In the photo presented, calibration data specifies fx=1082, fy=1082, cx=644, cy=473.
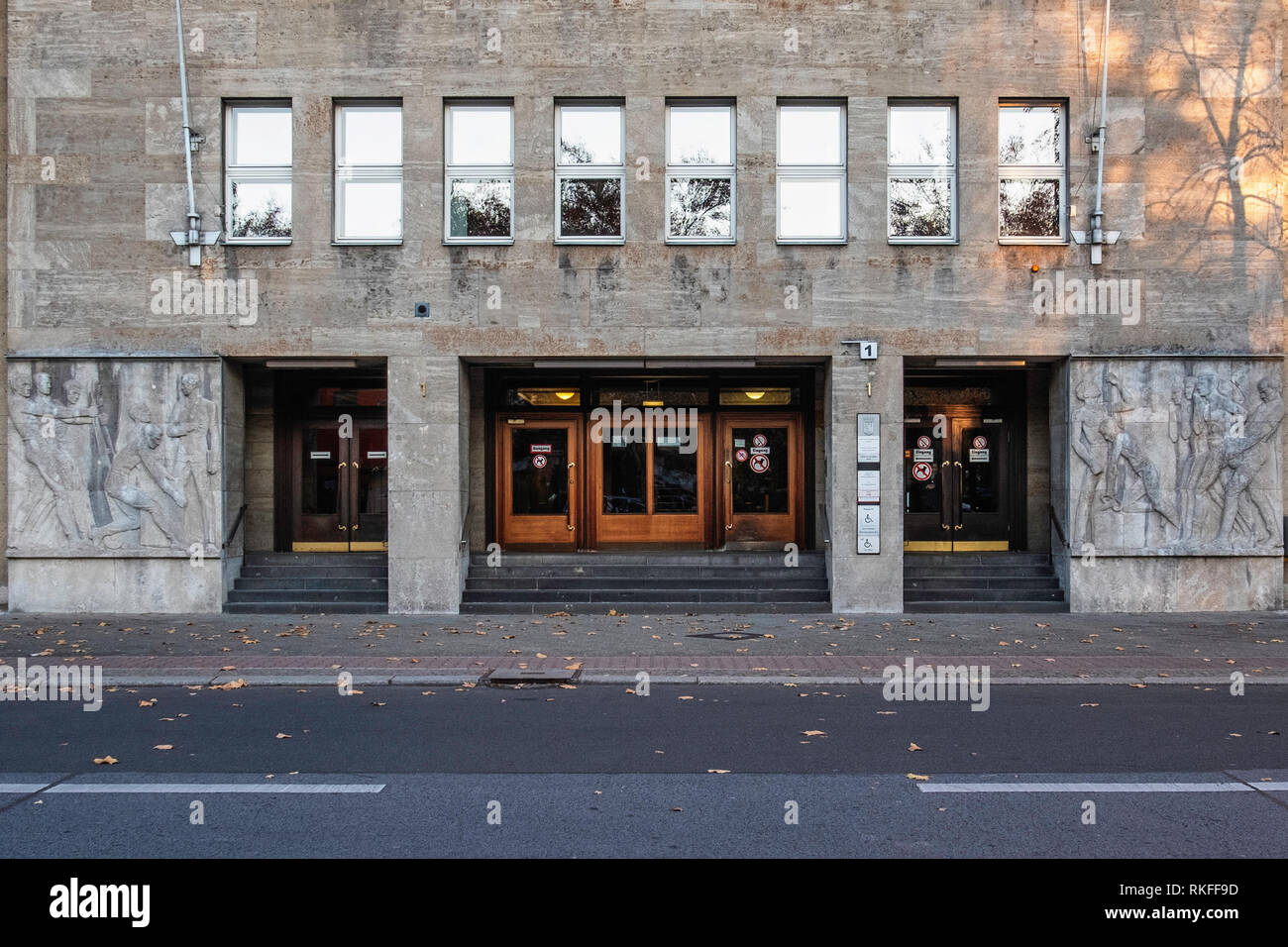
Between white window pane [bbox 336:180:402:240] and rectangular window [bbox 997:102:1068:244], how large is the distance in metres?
8.68

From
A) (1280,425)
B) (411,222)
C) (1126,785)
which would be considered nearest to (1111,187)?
(1280,425)

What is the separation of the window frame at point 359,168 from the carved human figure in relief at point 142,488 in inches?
155

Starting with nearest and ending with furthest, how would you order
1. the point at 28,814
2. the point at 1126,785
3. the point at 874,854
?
the point at 874,854 → the point at 28,814 → the point at 1126,785

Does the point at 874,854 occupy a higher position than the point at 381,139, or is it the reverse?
the point at 381,139

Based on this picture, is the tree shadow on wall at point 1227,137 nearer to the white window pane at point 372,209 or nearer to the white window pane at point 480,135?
the white window pane at point 480,135

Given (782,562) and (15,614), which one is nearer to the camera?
(15,614)

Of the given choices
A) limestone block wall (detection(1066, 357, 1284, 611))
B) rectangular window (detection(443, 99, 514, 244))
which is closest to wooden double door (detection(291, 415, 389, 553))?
rectangular window (detection(443, 99, 514, 244))

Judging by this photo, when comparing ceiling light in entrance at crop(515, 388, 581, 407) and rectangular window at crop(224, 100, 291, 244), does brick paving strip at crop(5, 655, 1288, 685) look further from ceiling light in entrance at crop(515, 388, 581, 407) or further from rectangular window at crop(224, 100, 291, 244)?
ceiling light in entrance at crop(515, 388, 581, 407)

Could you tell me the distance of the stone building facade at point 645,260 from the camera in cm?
1502

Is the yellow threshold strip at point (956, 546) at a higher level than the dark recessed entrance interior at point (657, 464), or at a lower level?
lower

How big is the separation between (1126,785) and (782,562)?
977 centimetres

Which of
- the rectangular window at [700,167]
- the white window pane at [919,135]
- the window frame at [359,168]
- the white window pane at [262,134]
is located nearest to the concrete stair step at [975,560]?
the rectangular window at [700,167]

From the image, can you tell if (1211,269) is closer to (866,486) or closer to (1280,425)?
(1280,425)

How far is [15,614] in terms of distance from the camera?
49.0 ft
